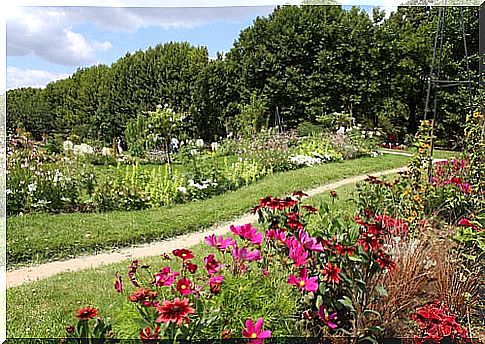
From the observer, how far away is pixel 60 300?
2.49 metres

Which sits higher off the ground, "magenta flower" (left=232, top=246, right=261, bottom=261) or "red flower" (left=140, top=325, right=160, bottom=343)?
"magenta flower" (left=232, top=246, right=261, bottom=261)

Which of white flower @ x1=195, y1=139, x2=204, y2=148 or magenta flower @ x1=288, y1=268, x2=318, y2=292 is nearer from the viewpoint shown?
magenta flower @ x1=288, y1=268, x2=318, y2=292

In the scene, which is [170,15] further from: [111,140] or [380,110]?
[380,110]

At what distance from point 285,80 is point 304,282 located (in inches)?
205

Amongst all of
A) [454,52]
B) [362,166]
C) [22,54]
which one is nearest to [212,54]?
[22,54]

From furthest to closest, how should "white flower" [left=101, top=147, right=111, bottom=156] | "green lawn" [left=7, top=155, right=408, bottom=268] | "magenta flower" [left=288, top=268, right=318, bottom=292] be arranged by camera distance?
"white flower" [left=101, top=147, right=111, bottom=156]
"green lawn" [left=7, top=155, right=408, bottom=268]
"magenta flower" [left=288, top=268, right=318, bottom=292]

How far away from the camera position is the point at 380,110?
701cm

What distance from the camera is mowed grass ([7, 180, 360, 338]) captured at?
7.30ft

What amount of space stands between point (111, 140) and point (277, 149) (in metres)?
1.98

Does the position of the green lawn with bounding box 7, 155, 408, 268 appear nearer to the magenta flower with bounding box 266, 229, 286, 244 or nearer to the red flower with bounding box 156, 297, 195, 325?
the magenta flower with bounding box 266, 229, 286, 244

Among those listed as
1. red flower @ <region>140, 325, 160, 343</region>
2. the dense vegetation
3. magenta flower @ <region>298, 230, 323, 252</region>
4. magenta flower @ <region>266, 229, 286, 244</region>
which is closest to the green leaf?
magenta flower @ <region>298, 230, 323, 252</region>

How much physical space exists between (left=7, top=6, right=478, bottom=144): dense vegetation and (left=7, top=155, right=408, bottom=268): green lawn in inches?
55.0

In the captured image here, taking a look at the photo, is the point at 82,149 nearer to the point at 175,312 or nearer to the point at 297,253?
the point at 297,253

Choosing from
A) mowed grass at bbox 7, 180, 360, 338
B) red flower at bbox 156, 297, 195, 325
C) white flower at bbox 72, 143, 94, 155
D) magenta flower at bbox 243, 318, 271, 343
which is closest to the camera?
red flower at bbox 156, 297, 195, 325
